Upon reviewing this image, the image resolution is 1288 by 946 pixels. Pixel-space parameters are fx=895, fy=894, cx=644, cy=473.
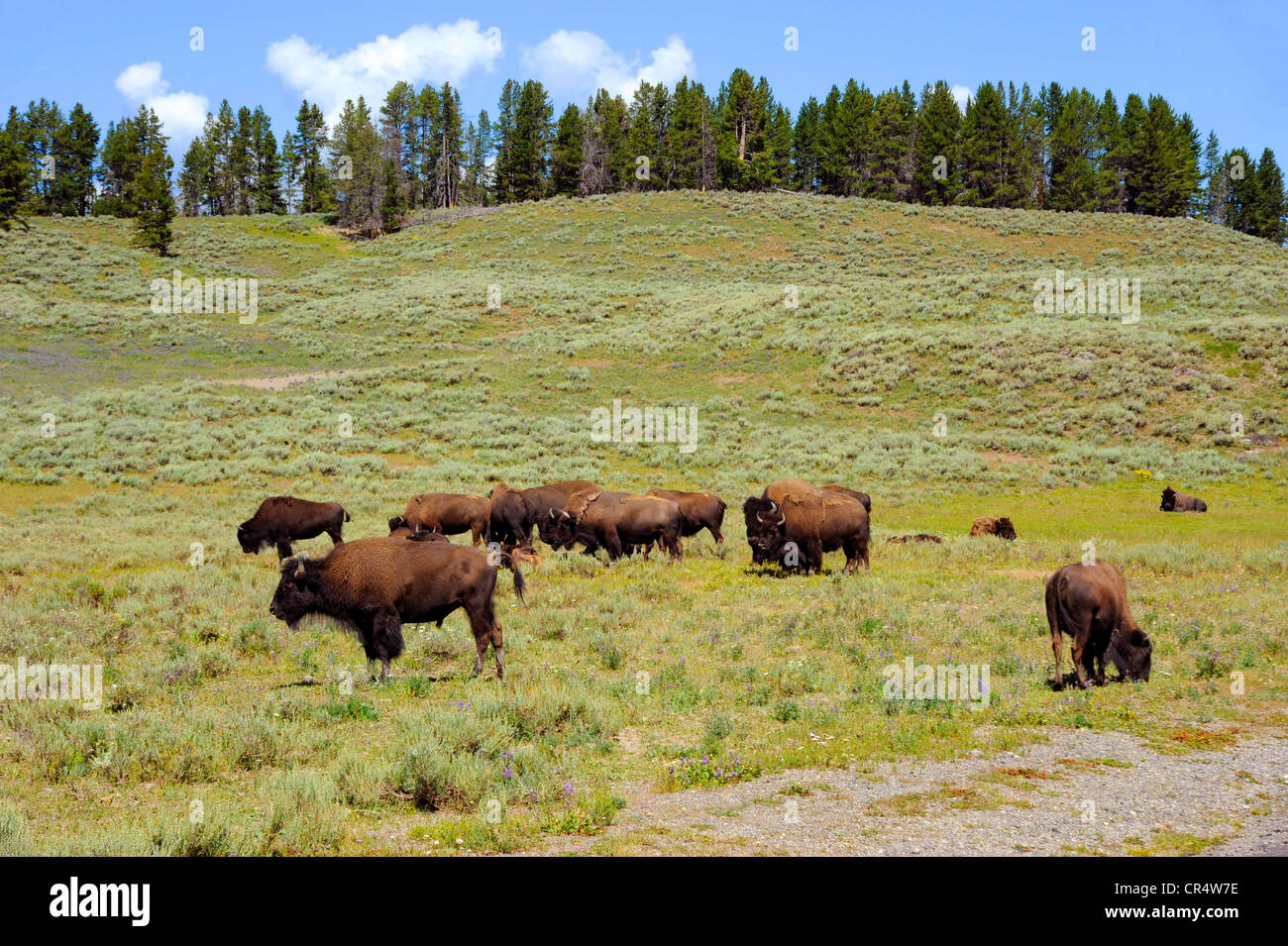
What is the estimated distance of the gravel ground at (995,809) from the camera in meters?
6.20

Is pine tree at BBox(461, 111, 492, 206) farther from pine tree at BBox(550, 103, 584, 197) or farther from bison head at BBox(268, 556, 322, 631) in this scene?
bison head at BBox(268, 556, 322, 631)

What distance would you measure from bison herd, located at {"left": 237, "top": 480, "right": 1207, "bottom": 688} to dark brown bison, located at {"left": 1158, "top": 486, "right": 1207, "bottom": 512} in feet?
0.14

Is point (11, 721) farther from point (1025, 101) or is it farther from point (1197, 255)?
point (1025, 101)

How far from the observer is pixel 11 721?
9062 millimetres

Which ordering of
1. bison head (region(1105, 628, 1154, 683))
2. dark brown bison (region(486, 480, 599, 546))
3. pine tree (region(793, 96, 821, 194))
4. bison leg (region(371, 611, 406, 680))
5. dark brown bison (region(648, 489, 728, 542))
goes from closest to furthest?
bison leg (region(371, 611, 406, 680))
bison head (region(1105, 628, 1154, 683))
dark brown bison (region(486, 480, 599, 546))
dark brown bison (region(648, 489, 728, 542))
pine tree (region(793, 96, 821, 194))

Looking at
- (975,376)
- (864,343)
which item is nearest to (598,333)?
(864,343)

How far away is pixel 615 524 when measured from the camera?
827 inches

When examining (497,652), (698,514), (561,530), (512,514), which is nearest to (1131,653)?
(497,652)

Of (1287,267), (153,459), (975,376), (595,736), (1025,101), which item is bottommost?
(595,736)

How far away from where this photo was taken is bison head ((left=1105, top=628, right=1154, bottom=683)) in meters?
11.0

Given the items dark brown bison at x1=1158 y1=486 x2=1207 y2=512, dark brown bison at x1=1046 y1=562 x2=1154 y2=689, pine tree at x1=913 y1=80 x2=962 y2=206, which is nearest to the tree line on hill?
pine tree at x1=913 y1=80 x2=962 y2=206

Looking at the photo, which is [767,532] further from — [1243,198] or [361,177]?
[1243,198]

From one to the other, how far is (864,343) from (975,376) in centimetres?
747

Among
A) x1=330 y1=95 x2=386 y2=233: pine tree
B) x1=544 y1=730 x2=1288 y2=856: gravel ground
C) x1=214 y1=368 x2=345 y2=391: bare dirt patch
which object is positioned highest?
x1=330 y1=95 x2=386 y2=233: pine tree
